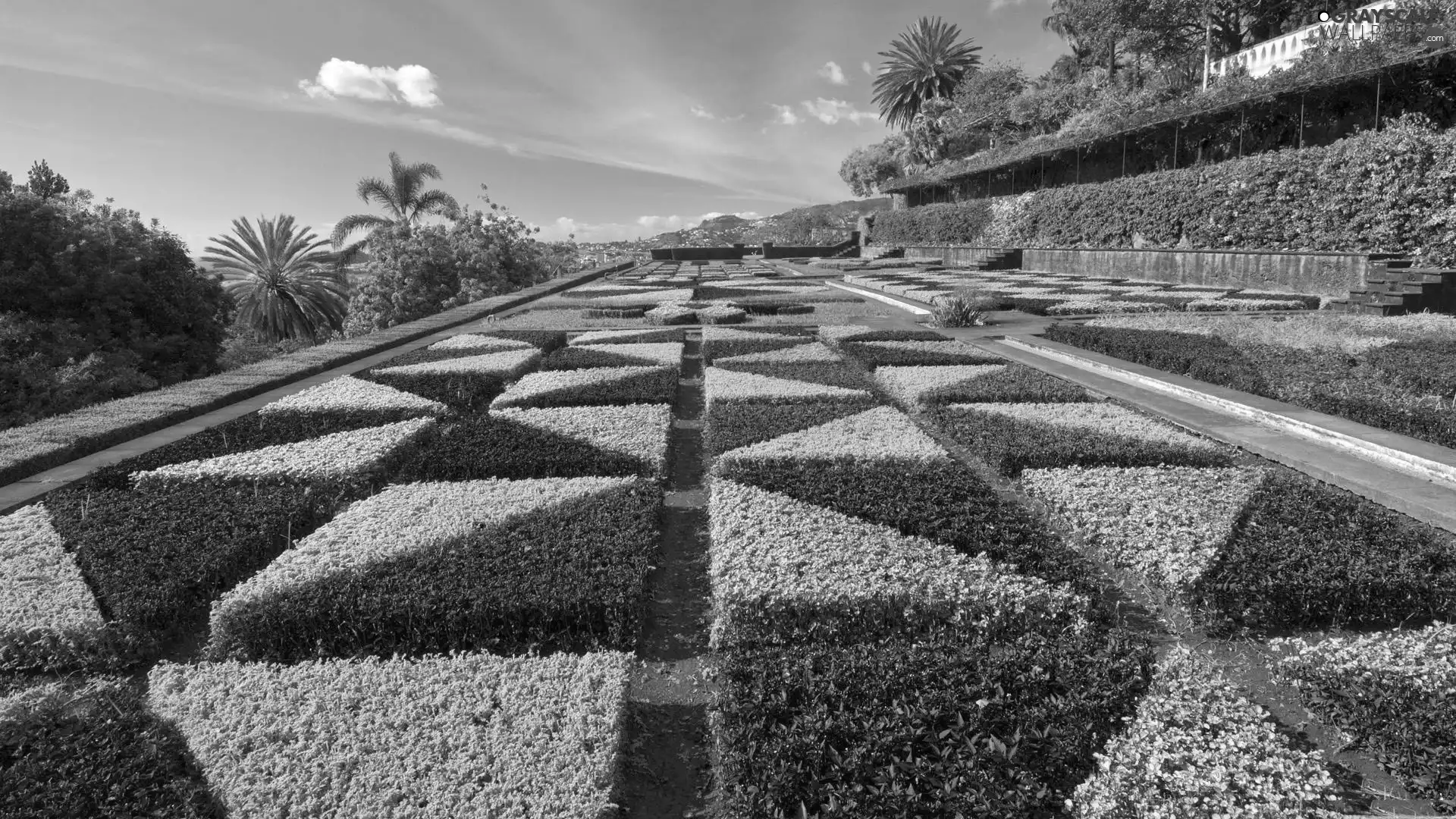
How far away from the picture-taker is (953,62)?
50.0m

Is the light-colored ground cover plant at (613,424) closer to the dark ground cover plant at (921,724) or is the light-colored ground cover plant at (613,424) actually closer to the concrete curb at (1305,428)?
the dark ground cover plant at (921,724)

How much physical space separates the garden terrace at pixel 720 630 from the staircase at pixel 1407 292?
27.1 ft

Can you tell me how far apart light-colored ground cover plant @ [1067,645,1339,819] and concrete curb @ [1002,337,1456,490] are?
133 inches

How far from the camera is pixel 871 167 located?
62.0 metres

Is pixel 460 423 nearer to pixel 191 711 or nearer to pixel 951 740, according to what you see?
pixel 191 711

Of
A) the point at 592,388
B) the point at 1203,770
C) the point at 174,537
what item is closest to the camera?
the point at 1203,770

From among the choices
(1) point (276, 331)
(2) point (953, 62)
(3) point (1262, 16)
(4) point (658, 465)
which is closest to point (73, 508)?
(4) point (658, 465)

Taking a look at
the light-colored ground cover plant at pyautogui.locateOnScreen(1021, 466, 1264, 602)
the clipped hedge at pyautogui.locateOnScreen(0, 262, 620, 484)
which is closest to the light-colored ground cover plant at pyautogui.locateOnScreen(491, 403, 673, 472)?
the light-colored ground cover plant at pyautogui.locateOnScreen(1021, 466, 1264, 602)

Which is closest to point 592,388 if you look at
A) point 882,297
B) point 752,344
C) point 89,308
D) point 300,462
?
point 300,462

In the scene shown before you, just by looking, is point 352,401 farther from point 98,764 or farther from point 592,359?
point 98,764

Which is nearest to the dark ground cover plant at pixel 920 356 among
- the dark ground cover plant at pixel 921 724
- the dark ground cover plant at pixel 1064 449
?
the dark ground cover plant at pixel 1064 449

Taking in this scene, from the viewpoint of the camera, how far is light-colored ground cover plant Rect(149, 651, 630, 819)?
215 centimetres

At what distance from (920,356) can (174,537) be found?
721cm

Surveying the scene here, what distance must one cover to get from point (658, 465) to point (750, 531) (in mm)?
1504
